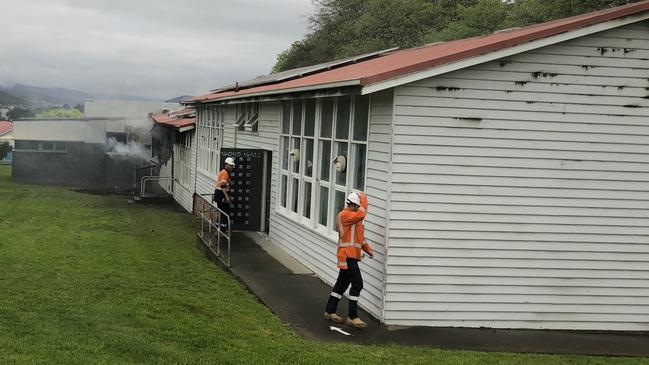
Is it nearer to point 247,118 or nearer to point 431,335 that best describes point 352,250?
point 431,335

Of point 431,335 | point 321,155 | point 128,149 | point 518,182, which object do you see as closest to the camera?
point 431,335

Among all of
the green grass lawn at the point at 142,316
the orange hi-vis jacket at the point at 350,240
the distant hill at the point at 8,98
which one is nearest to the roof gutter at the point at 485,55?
the orange hi-vis jacket at the point at 350,240

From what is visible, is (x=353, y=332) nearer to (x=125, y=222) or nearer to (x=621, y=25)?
(x=621, y=25)

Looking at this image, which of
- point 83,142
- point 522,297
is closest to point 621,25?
point 522,297

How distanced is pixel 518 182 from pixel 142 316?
16.8 ft

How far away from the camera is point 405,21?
4703 centimetres

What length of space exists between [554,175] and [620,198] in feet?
3.20

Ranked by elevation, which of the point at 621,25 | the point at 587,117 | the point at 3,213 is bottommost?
the point at 3,213

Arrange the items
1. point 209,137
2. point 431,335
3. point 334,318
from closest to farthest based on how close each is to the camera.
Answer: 1. point 431,335
2. point 334,318
3. point 209,137

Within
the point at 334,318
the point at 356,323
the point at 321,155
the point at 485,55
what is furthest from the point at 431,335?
the point at 321,155

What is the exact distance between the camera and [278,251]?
13.9m

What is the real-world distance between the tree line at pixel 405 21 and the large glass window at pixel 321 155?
1997 centimetres

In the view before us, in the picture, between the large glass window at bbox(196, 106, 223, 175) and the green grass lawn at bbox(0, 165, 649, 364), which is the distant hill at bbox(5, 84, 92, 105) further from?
the green grass lawn at bbox(0, 165, 649, 364)

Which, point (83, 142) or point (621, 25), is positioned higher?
point (621, 25)
